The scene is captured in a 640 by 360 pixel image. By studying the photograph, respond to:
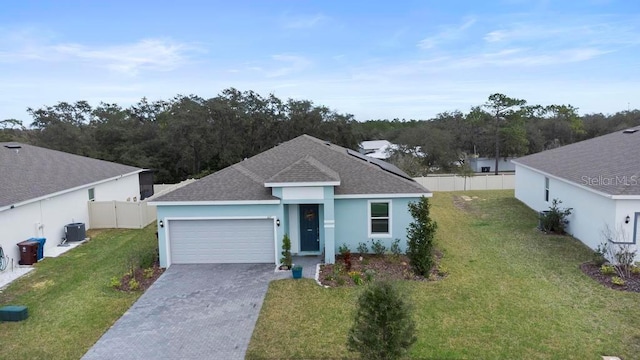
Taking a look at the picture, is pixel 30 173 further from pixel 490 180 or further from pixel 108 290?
pixel 490 180

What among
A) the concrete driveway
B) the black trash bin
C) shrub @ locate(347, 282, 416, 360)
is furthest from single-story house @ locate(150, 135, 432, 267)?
shrub @ locate(347, 282, 416, 360)

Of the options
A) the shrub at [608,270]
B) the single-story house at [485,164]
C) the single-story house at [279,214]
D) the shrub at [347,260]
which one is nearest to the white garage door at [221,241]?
the single-story house at [279,214]

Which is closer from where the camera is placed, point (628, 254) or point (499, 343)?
point (499, 343)

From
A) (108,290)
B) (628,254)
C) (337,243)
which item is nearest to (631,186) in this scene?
(628,254)

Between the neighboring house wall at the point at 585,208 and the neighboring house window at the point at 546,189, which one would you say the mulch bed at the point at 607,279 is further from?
the neighboring house window at the point at 546,189

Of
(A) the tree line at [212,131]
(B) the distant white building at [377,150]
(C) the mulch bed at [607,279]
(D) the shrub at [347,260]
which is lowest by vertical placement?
(C) the mulch bed at [607,279]

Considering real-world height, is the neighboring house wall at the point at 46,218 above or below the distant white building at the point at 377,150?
below

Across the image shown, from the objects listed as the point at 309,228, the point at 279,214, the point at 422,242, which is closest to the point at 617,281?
the point at 422,242
